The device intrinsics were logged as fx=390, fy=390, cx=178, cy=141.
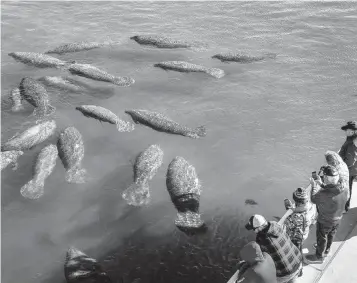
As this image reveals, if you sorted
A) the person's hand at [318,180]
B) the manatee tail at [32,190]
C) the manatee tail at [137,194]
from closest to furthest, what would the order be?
the person's hand at [318,180], the manatee tail at [137,194], the manatee tail at [32,190]

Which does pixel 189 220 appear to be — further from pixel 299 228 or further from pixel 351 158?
pixel 351 158

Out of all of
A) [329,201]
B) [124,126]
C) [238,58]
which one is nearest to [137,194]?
[124,126]

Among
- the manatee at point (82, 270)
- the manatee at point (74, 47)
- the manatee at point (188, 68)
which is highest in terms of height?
the manatee at point (74, 47)

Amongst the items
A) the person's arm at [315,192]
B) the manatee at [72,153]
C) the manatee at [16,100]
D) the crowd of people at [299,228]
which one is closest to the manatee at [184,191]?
the manatee at [72,153]

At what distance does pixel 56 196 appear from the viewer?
59.8 ft

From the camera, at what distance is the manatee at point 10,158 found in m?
19.7

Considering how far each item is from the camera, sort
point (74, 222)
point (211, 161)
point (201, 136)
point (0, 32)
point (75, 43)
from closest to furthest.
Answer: point (74, 222) → point (211, 161) → point (201, 136) → point (75, 43) → point (0, 32)

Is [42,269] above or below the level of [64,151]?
below

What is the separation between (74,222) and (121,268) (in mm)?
3475

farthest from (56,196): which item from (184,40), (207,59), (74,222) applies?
(184,40)

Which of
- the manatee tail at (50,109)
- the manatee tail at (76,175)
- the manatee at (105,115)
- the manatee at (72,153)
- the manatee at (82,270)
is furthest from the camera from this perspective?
the manatee tail at (50,109)

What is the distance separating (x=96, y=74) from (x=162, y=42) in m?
7.10

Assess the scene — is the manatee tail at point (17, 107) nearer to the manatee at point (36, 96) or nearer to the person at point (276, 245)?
the manatee at point (36, 96)

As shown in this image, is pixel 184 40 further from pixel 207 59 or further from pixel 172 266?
pixel 172 266
